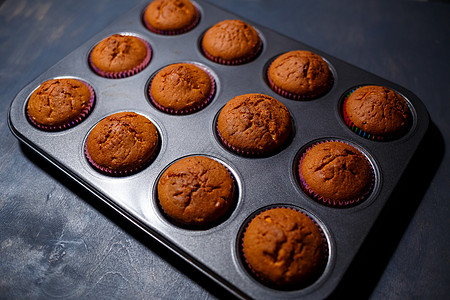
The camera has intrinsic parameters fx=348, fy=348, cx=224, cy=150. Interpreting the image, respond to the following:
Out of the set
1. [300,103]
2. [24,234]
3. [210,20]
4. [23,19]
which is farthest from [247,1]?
[24,234]

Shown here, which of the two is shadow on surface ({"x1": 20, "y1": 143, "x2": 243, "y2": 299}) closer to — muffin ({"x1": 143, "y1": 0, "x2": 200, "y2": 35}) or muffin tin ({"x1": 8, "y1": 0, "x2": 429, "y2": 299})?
muffin tin ({"x1": 8, "y1": 0, "x2": 429, "y2": 299})

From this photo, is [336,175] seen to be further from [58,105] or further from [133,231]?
[58,105]

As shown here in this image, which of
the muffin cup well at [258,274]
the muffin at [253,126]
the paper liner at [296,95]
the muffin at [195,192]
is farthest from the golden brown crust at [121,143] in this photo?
the paper liner at [296,95]

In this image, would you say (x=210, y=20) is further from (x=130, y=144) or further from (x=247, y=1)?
(x=130, y=144)

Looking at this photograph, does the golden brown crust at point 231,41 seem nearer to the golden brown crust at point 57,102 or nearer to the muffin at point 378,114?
the muffin at point 378,114

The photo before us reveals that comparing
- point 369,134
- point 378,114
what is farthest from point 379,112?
point 369,134
